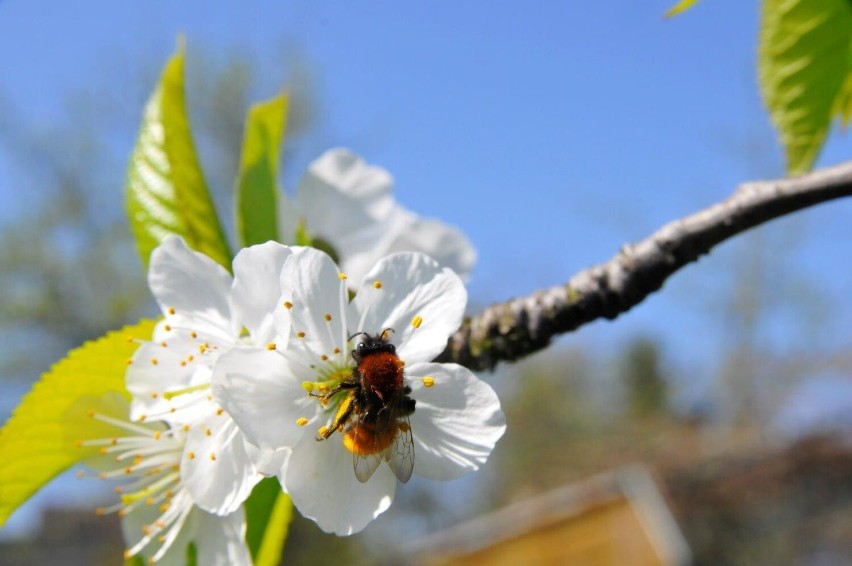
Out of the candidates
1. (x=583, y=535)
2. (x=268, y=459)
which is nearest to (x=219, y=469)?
(x=268, y=459)

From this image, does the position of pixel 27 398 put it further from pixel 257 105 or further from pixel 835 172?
pixel 835 172

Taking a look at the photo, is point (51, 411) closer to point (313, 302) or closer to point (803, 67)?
point (313, 302)

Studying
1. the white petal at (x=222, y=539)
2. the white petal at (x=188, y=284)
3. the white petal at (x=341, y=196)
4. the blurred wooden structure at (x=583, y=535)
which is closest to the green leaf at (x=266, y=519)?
the white petal at (x=222, y=539)

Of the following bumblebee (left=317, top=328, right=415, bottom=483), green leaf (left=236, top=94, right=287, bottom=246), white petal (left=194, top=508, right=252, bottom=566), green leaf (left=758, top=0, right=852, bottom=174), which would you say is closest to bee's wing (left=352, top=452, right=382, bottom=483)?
bumblebee (left=317, top=328, right=415, bottom=483)

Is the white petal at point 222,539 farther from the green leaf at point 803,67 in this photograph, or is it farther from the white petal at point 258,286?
the green leaf at point 803,67

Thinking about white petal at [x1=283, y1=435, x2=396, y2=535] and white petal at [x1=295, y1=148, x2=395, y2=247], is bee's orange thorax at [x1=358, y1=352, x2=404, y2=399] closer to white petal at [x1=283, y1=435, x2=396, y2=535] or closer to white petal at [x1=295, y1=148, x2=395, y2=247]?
white petal at [x1=283, y1=435, x2=396, y2=535]

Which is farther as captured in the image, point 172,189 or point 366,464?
point 172,189

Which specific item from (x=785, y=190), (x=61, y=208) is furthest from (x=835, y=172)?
(x=61, y=208)
